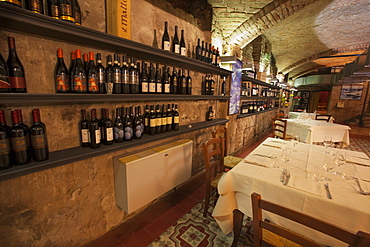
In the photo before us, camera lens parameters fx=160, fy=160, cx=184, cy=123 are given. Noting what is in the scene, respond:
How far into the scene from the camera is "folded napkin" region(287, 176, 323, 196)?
1200 millimetres

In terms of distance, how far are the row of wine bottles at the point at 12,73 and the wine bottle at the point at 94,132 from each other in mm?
466

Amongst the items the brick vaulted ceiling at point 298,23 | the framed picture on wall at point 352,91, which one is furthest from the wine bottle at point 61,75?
the framed picture on wall at point 352,91

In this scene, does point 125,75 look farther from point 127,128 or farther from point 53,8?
point 53,8

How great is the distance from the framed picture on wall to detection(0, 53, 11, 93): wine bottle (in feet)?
49.4

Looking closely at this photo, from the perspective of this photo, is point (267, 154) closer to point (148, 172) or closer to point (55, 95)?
point (148, 172)

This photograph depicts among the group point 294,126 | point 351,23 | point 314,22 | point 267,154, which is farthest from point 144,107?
point 351,23

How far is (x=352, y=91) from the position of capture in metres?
10.2

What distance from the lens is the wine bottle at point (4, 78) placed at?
962 millimetres

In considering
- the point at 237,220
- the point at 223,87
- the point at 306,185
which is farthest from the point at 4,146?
the point at 223,87

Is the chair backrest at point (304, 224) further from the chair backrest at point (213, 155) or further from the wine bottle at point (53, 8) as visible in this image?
the wine bottle at point (53, 8)

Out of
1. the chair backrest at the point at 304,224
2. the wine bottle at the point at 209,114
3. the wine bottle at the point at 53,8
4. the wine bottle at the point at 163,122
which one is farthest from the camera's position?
the wine bottle at the point at 209,114

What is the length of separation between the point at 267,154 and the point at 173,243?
1.42m

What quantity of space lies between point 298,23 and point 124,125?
5.34 meters

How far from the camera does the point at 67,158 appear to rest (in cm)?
122
